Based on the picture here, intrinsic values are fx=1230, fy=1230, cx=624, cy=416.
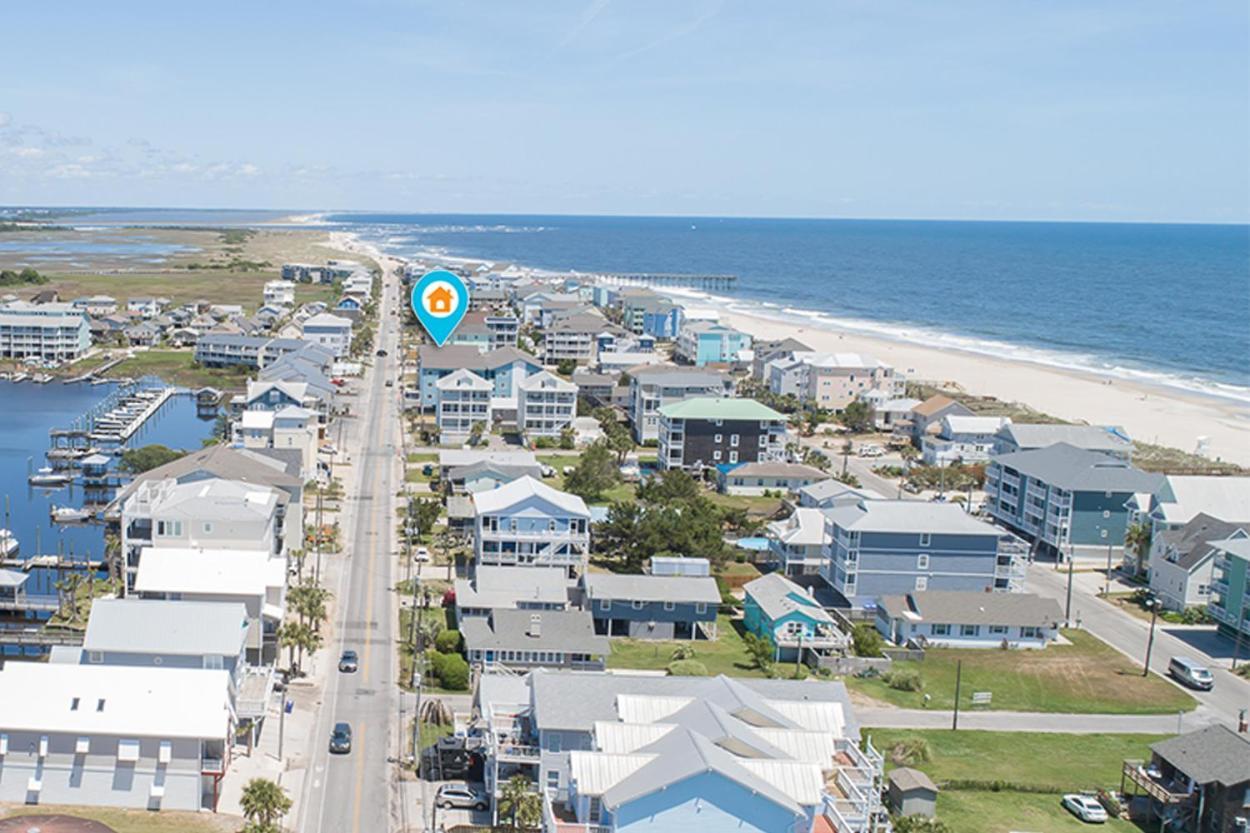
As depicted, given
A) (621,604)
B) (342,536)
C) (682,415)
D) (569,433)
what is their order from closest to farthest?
(621,604) < (342,536) < (682,415) < (569,433)

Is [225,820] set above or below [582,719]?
below

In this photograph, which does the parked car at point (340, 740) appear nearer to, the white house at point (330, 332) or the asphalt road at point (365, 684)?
the asphalt road at point (365, 684)

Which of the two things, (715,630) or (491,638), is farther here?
(715,630)

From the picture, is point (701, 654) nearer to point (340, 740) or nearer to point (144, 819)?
point (340, 740)

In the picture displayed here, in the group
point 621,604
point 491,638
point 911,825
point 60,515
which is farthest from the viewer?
point 60,515

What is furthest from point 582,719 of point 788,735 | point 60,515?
point 60,515

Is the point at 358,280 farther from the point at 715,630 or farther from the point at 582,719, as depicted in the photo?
the point at 582,719

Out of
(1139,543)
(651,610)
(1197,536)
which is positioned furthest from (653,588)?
(1139,543)
